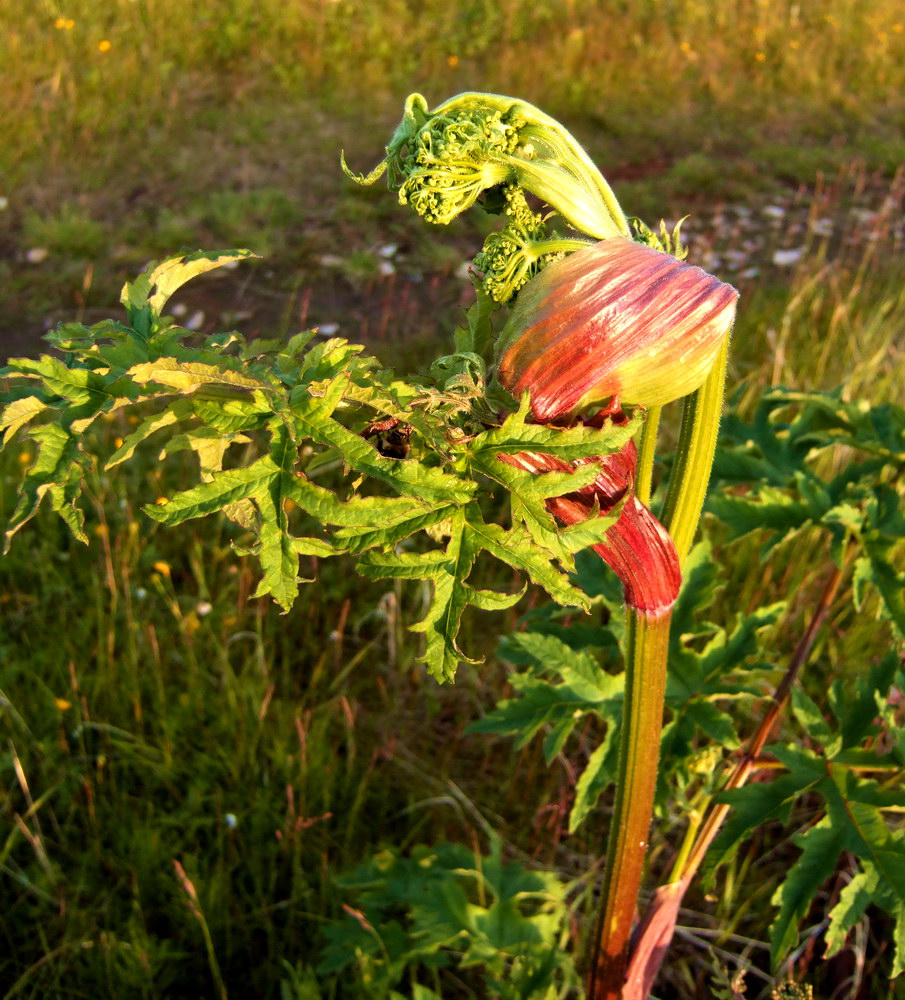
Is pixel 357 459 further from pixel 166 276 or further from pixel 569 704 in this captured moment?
pixel 569 704

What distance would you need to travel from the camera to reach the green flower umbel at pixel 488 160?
3.17 feet

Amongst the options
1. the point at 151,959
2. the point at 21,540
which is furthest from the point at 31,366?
the point at 21,540

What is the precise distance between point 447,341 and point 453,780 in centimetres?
215

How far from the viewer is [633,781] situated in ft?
4.30

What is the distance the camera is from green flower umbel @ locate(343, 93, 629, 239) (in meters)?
0.97

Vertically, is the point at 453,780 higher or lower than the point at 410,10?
lower

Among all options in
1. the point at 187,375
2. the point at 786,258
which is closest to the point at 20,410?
the point at 187,375

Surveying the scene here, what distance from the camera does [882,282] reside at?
457 cm

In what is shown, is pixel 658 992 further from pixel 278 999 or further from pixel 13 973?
pixel 13 973

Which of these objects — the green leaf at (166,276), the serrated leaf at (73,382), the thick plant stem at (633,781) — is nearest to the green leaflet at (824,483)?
the thick plant stem at (633,781)

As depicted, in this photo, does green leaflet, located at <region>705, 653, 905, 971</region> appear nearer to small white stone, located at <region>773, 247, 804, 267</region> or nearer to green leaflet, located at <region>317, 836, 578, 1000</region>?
green leaflet, located at <region>317, 836, 578, 1000</region>

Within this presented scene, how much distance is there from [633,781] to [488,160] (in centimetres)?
83

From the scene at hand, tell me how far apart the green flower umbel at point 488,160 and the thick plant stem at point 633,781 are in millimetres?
Answer: 526

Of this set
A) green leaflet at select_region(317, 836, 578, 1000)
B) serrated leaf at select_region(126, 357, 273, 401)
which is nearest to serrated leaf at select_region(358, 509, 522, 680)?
serrated leaf at select_region(126, 357, 273, 401)
